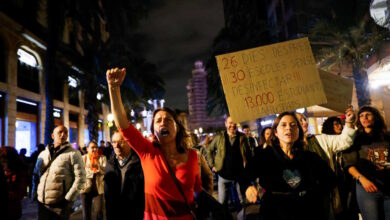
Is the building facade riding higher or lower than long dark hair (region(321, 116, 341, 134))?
higher

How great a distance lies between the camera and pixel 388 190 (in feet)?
11.9

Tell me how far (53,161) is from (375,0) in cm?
629

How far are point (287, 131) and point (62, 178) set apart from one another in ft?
11.6

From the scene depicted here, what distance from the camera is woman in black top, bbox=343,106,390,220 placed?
363cm

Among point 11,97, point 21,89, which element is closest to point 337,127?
point 11,97

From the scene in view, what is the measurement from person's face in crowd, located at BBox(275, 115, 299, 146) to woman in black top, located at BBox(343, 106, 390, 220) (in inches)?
58.0

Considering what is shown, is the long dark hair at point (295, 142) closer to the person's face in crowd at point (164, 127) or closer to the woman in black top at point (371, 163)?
the person's face in crowd at point (164, 127)

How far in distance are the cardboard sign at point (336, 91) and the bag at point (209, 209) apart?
268 cm

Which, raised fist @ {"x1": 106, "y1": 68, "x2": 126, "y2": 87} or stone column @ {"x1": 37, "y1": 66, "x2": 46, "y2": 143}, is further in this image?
stone column @ {"x1": 37, "y1": 66, "x2": 46, "y2": 143}

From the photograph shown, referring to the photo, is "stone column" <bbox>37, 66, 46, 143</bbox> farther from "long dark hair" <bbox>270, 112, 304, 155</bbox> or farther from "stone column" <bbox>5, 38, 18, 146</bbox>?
"long dark hair" <bbox>270, 112, 304, 155</bbox>

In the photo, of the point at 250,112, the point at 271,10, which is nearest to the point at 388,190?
the point at 250,112

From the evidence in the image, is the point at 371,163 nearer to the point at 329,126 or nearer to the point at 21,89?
the point at 329,126

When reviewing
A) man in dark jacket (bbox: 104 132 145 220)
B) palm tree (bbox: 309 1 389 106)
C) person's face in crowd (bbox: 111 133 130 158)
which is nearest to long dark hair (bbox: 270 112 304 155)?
man in dark jacket (bbox: 104 132 145 220)

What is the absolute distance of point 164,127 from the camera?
2.62 m
